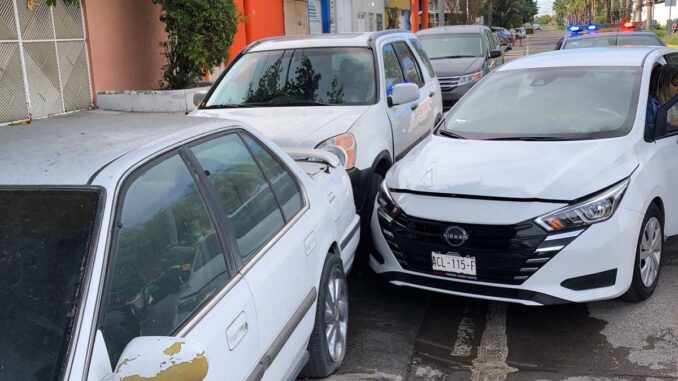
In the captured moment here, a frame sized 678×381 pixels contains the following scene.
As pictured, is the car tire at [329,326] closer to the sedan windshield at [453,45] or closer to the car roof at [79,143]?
the car roof at [79,143]

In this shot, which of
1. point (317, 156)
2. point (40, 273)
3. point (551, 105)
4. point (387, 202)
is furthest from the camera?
point (551, 105)

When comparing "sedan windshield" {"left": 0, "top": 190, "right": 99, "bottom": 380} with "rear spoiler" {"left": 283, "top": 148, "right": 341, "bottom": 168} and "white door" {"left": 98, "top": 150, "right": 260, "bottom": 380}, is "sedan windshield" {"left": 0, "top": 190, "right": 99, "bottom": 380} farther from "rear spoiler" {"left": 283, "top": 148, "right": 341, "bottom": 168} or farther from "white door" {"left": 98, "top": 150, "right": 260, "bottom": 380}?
"rear spoiler" {"left": 283, "top": 148, "right": 341, "bottom": 168}

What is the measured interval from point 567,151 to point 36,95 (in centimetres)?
969

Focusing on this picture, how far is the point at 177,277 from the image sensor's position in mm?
2309

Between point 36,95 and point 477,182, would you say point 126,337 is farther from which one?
point 36,95

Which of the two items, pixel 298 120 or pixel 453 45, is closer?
pixel 298 120

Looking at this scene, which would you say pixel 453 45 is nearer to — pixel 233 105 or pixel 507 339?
pixel 233 105

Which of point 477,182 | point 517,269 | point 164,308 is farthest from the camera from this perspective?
point 477,182

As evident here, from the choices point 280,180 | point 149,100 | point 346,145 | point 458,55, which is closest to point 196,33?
point 149,100

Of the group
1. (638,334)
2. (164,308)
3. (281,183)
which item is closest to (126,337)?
(164,308)

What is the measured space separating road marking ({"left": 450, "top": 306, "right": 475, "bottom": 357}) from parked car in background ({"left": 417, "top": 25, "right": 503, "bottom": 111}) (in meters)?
8.46

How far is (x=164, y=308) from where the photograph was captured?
2.17 metres

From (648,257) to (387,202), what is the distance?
1712 millimetres

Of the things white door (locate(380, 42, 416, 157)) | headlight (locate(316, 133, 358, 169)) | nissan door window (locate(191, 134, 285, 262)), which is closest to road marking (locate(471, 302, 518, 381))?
A: nissan door window (locate(191, 134, 285, 262))
